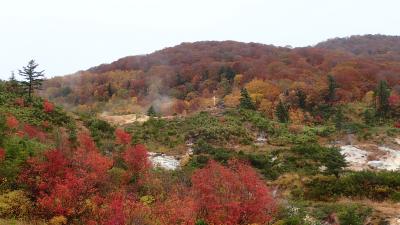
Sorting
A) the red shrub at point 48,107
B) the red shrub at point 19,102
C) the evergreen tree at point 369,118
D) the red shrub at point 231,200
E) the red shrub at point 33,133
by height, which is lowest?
the red shrub at point 231,200

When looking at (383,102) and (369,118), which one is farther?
(383,102)

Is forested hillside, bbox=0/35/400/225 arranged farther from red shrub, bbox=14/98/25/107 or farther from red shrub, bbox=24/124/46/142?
red shrub, bbox=24/124/46/142

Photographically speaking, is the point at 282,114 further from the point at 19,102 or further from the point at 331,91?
the point at 19,102

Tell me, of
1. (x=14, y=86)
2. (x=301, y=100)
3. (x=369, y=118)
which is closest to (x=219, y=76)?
(x=301, y=100)

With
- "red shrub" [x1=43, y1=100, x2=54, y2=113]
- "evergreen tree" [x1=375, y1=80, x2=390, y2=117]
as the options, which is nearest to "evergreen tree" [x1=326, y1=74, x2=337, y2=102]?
"evergreen tree" [x1=375, y1=80, x2=390, y2=117]

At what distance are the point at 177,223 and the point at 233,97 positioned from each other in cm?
4855

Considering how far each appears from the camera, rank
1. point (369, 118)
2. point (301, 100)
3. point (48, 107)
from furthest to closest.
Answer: point (301, 100) → point (369, 118) → point (48, 107)

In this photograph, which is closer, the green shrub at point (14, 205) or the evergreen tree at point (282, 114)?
the green shrub at point (14, 205)

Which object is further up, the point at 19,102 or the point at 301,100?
the point at 19,102

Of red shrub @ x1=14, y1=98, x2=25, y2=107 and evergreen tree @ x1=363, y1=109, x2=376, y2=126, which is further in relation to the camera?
evergreen tree @ x1=363, y1=109, x2=376, y2=126

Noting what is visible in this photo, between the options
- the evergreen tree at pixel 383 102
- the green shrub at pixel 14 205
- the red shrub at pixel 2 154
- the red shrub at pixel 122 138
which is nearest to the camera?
the green shrub at pixel 14 205

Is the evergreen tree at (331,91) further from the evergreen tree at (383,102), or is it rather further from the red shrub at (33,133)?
the red shrub at (33,133)

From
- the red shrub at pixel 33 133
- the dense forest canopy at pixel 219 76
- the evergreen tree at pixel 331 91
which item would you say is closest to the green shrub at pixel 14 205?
Result: the red shrub at pixel 33 133

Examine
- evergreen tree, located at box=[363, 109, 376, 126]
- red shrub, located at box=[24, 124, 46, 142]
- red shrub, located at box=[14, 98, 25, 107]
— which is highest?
red shrub, located at box=[14, 98, 25, 107]
